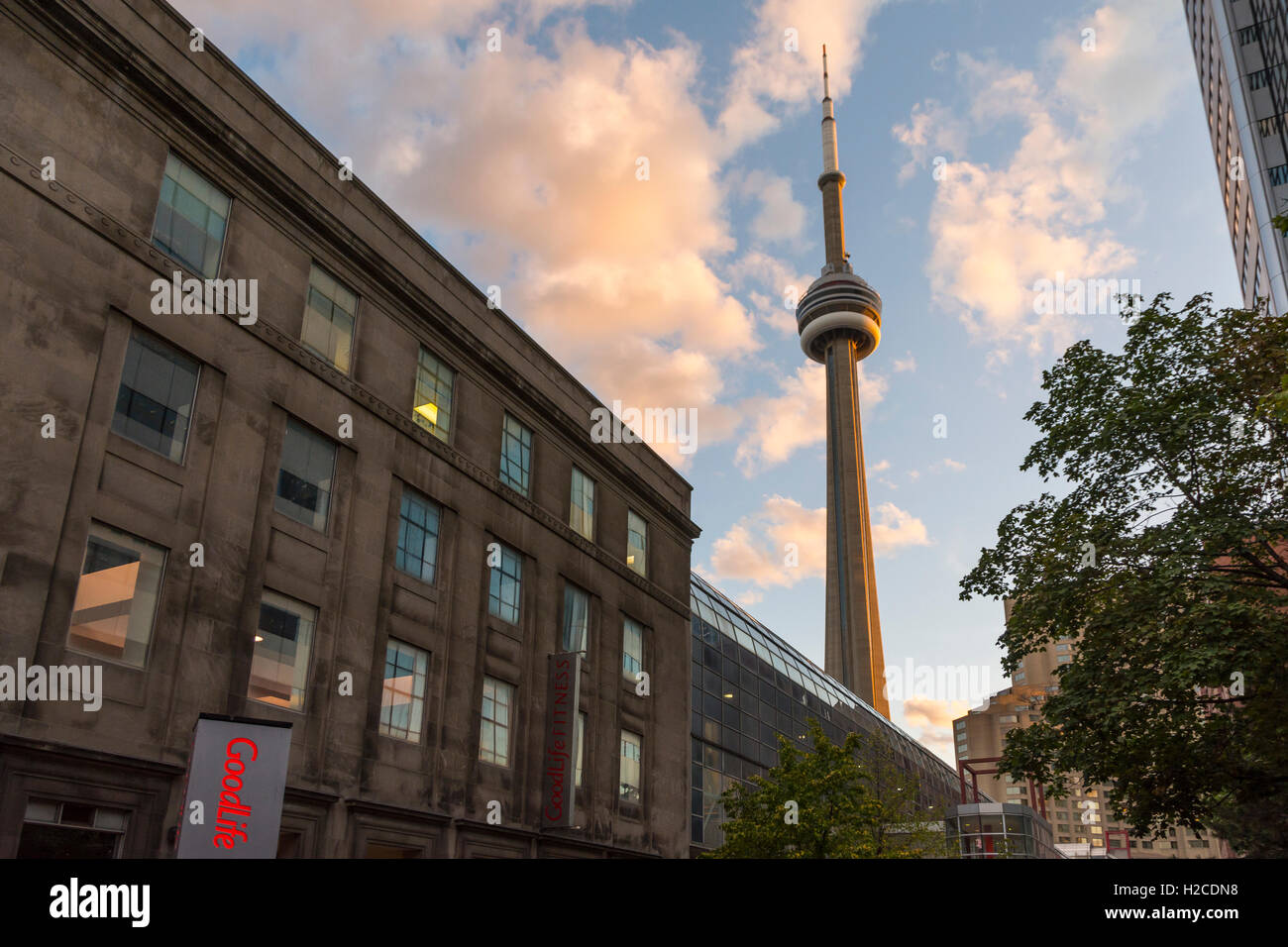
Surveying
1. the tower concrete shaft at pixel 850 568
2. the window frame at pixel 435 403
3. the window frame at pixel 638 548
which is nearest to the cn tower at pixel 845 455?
the tower concrete shaft at pixel 850 568

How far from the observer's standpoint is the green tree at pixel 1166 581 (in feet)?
69.9

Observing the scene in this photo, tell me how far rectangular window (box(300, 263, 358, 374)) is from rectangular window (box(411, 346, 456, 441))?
8.54ft

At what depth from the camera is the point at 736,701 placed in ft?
158

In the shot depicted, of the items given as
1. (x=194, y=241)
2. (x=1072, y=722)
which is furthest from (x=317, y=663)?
(x=1072, y=722)

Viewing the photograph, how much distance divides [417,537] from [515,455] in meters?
5.89

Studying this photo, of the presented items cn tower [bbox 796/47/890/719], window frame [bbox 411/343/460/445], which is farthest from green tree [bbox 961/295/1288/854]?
cn tower [bbox 796/47/890/719]

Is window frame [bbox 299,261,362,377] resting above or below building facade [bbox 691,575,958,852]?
above

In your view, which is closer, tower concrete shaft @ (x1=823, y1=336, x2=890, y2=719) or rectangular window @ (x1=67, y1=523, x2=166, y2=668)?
rectangular window @ (x1=67, y1=523, x2=166, y2=668)

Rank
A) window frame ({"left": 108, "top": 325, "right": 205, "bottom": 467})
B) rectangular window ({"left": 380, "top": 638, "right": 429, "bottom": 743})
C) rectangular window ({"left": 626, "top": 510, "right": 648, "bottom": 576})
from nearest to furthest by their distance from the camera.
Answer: window frame ({"left": 108, "top": 325, "right": 205, "bottom": 467}) < rectangular window ({"left": 380, "top": 638, "right": 429, "bottom": 743}) < rectangular window ({"left": 626, "top": 510, "right": 648, "bottom": 576})

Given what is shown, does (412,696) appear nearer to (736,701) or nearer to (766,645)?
(736,701)

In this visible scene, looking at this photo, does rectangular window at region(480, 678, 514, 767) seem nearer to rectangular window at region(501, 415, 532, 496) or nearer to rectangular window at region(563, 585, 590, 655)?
rectangular window at region(563, 585, 590, 655)

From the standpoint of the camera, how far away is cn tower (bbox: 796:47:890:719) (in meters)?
145

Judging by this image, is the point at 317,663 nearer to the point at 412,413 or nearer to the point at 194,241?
the point at 412,413

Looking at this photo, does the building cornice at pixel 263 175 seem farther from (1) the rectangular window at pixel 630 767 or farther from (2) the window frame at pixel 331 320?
(1) the rectangular window at pixel 630 767
